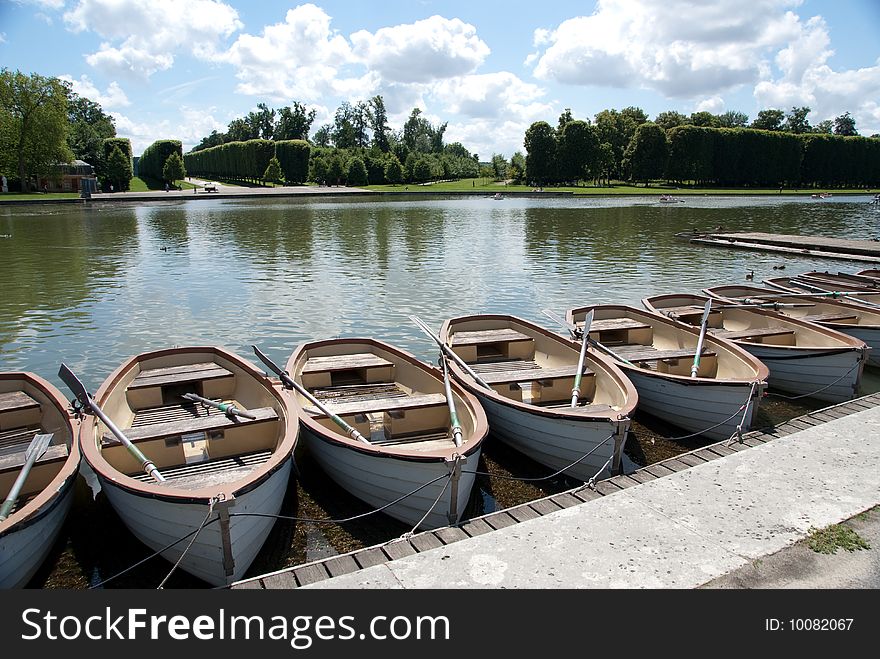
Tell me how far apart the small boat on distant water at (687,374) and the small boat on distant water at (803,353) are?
729 millimetres

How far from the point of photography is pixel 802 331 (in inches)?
529

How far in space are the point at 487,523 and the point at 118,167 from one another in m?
112

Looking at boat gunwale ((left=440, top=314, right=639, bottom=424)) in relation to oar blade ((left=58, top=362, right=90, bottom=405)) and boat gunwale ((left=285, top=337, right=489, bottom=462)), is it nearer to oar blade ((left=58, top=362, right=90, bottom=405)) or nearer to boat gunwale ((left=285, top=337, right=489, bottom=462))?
boat gunwale ((left=285, top=337, right=489, bottom=462))

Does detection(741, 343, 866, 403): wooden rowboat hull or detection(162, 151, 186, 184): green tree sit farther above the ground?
detection(162, 151, 186, 184): green tree

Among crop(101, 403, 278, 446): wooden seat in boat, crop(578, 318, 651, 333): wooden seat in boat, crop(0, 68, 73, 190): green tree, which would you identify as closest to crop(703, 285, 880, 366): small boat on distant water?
crop(578, 318, 651, 333): wooden seat in boat

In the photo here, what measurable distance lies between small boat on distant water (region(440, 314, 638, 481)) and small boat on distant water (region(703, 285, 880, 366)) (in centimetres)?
627

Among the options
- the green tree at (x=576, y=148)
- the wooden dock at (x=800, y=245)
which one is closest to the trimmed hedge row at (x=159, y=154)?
the green tree at (x=576, y=148)

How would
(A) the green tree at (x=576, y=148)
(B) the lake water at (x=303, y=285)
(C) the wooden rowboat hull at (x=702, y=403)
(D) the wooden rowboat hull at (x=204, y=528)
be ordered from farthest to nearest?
(A) the green tree at (x=576, y=148) < (C) the wooden rowboat hull at (x=702, y=403) < (B) the lake water at (x=303, y=285) < (D) the wooden rowboat hull at (x=204, y=528)

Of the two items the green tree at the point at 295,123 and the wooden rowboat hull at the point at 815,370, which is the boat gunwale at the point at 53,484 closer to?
the wooden rowboat hull at the point at 815,370

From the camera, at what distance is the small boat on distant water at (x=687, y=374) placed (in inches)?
389

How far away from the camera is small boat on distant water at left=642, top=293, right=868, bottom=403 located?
38.3 feet

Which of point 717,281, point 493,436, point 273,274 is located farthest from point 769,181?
point 493,436

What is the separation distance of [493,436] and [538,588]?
184 inches
